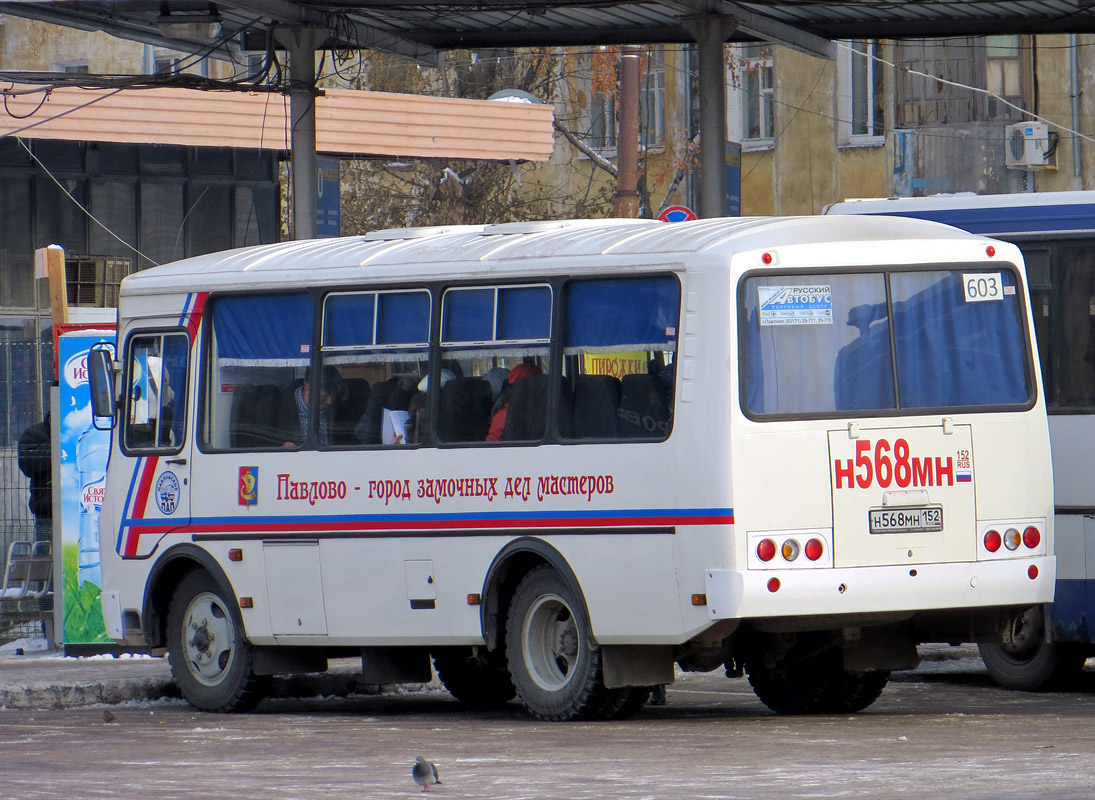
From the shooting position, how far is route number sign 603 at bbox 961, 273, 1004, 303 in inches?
464

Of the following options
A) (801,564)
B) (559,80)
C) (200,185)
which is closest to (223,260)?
(801,564)

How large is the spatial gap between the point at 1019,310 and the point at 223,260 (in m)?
4.95

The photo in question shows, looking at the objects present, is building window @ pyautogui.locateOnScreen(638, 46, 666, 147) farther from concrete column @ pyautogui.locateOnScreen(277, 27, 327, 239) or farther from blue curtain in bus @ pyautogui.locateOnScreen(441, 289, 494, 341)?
blue curtain in bus @ pyautogui.locateOnScreen(441, 289, 494, 341)

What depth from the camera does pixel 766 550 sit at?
11.0m

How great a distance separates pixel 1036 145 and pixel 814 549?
22.5 meters

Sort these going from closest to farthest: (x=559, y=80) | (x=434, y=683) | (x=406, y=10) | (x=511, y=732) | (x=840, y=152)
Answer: (x=511, y=732) < (x=434, y=683) < (x=406, y=10) < (x=840, y=152) < (x=559, y=80)

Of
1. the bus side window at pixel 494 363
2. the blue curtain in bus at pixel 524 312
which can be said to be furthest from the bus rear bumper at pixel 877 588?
the blue curtain in bus at pixel 524 312

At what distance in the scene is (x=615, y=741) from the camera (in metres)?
10.6

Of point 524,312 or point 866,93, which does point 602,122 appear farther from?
point 524,312

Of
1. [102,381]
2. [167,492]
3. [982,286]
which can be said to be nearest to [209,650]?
[167,492]

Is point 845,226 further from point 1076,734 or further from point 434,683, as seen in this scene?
point 434,683

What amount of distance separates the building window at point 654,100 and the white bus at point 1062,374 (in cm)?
2544

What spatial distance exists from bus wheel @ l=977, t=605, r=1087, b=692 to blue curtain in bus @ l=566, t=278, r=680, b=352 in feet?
12.4

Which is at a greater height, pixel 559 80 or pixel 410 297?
pixel 559 80
